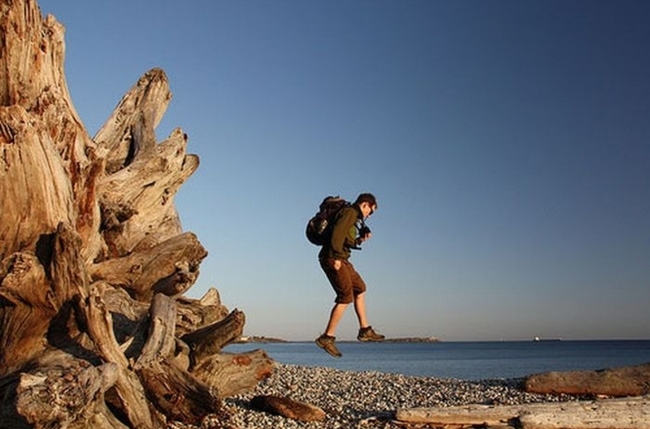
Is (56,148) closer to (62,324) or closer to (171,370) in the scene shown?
(62,324)

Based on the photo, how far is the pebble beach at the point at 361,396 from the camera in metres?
13.4

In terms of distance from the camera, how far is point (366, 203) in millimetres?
9820

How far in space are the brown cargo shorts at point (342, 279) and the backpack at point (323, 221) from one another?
0.32 metres

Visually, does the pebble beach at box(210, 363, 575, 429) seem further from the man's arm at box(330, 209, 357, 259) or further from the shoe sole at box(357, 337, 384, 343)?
the man's arm at box(330, 209, 357, 259)

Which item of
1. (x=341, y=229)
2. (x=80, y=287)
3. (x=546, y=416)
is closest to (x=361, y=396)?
(x=546, y=416)

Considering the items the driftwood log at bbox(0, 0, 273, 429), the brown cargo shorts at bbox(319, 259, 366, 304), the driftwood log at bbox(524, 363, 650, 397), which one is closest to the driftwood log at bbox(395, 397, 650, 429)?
the driftwood log at bbox(0, 0, 273, 429)

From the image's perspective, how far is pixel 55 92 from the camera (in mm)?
11023

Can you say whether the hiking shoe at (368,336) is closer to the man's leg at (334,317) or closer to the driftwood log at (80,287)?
the man's leg at (334,317)

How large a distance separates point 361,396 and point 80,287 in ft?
35.1

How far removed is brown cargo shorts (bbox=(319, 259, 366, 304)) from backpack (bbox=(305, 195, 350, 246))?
321 mm

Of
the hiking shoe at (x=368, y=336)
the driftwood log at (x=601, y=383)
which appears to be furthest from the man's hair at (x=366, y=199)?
the driftwood log at (x=601, y=383)

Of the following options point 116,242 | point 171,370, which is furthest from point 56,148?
point 171,370

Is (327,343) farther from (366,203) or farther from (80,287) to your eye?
(80,287)

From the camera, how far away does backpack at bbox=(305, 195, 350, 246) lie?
386 inches
